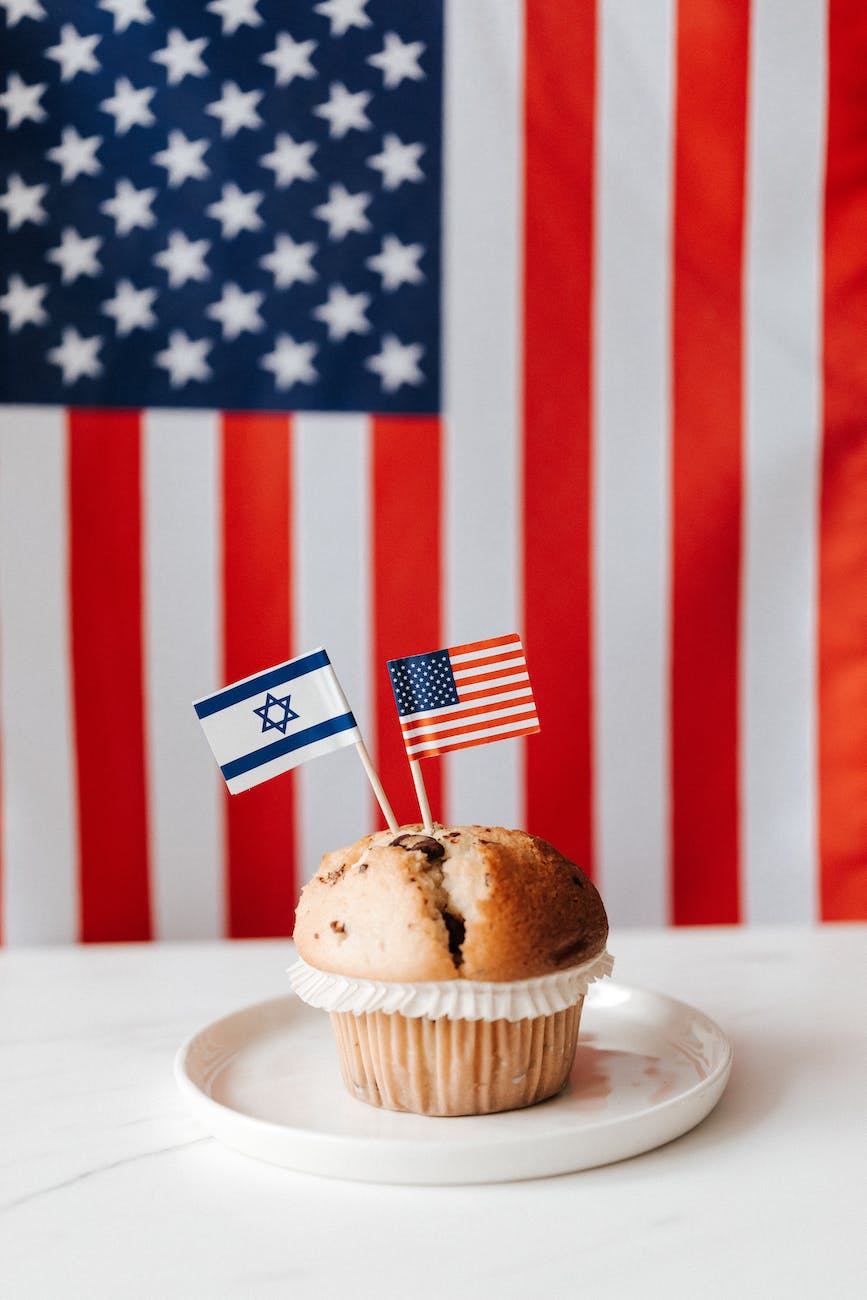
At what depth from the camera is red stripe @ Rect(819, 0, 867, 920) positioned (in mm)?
1685

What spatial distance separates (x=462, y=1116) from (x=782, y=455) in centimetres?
113

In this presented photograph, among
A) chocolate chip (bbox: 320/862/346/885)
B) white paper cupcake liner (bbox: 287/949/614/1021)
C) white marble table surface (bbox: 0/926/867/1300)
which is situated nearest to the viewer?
white marble table surface (bbox: 0/926/867/1300)

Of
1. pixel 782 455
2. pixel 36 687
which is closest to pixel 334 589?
pixel 36 687

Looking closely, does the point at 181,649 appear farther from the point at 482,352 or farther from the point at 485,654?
the point at 485,654

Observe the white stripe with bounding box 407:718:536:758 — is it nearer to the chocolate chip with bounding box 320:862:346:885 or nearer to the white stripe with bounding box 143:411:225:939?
the chocolate chip with bounding box 320:862:346:885

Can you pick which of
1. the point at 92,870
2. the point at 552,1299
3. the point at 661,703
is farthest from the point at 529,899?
the point at 92,870

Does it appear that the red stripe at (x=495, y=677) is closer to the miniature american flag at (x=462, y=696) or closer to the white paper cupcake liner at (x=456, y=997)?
the miniature american flag at (x=462, y=696)

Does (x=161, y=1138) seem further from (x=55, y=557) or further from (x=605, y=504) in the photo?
(x=605, y=504)

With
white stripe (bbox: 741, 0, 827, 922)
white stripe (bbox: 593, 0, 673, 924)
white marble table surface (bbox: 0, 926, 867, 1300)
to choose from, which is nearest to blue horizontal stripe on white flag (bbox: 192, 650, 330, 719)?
white marble table surface (bbox: 0, 926, 867, 1300)

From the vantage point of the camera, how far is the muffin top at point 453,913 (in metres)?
0.91

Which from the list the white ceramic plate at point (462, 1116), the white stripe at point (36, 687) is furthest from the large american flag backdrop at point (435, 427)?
the white ceramic plate at point (462, 1116)

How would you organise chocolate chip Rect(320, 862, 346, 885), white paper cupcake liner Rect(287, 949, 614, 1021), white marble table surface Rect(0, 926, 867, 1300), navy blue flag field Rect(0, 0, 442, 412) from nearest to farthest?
white marble table surface Rect(0, 926, 867, 1300) < white paper cupcake liner Rect(287, 949, 614, 1021) < chocolate chip Rect(320, 862, 346, 885) < navy blue flag field Rect(0, 0, 442, 412)

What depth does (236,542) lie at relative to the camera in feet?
5.44

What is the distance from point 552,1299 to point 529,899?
304 mm
